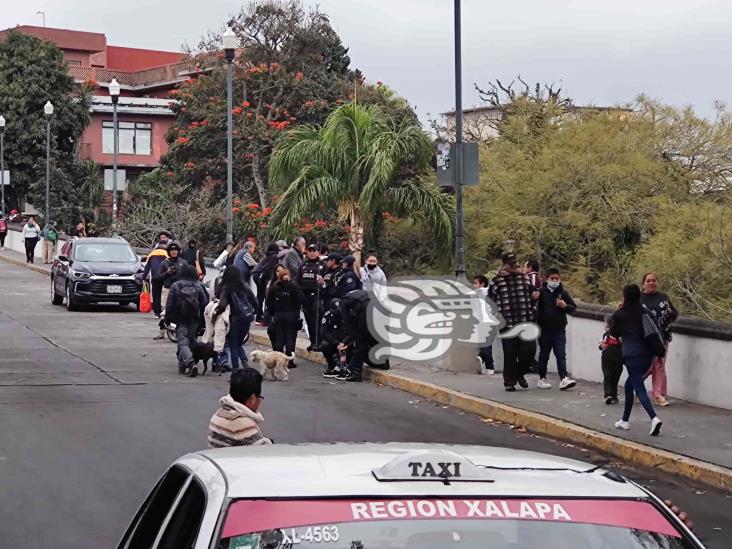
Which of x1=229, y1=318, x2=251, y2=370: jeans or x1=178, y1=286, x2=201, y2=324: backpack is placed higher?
x1=178, y1=286, x2=201, y2=324: backpack

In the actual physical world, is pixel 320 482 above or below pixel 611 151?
below

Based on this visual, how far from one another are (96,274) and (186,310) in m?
11.4

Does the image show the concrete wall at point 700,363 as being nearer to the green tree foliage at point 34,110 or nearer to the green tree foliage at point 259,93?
the green tree foliage at point 259,93

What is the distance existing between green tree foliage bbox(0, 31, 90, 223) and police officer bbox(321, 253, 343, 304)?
148ft

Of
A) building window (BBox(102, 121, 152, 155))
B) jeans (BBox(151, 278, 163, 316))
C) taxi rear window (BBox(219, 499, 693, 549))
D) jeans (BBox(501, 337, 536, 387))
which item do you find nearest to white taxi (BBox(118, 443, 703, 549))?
taxi rear window (BBox(219, 499, 693, 549))

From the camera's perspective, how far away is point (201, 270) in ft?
75.0

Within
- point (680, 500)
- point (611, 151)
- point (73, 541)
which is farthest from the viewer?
point (611, 151)

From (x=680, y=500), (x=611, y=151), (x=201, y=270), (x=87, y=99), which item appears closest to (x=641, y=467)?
(x=680, y=500)

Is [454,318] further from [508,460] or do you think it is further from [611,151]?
[508,460]

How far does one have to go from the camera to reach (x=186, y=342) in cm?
1802

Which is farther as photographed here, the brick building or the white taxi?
the brick building

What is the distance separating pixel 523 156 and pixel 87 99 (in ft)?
134

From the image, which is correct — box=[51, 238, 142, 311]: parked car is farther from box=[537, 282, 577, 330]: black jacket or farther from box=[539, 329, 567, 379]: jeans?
box=[537, 282, 577, 330]: black jacket

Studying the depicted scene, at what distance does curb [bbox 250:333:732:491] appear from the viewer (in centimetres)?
1125
